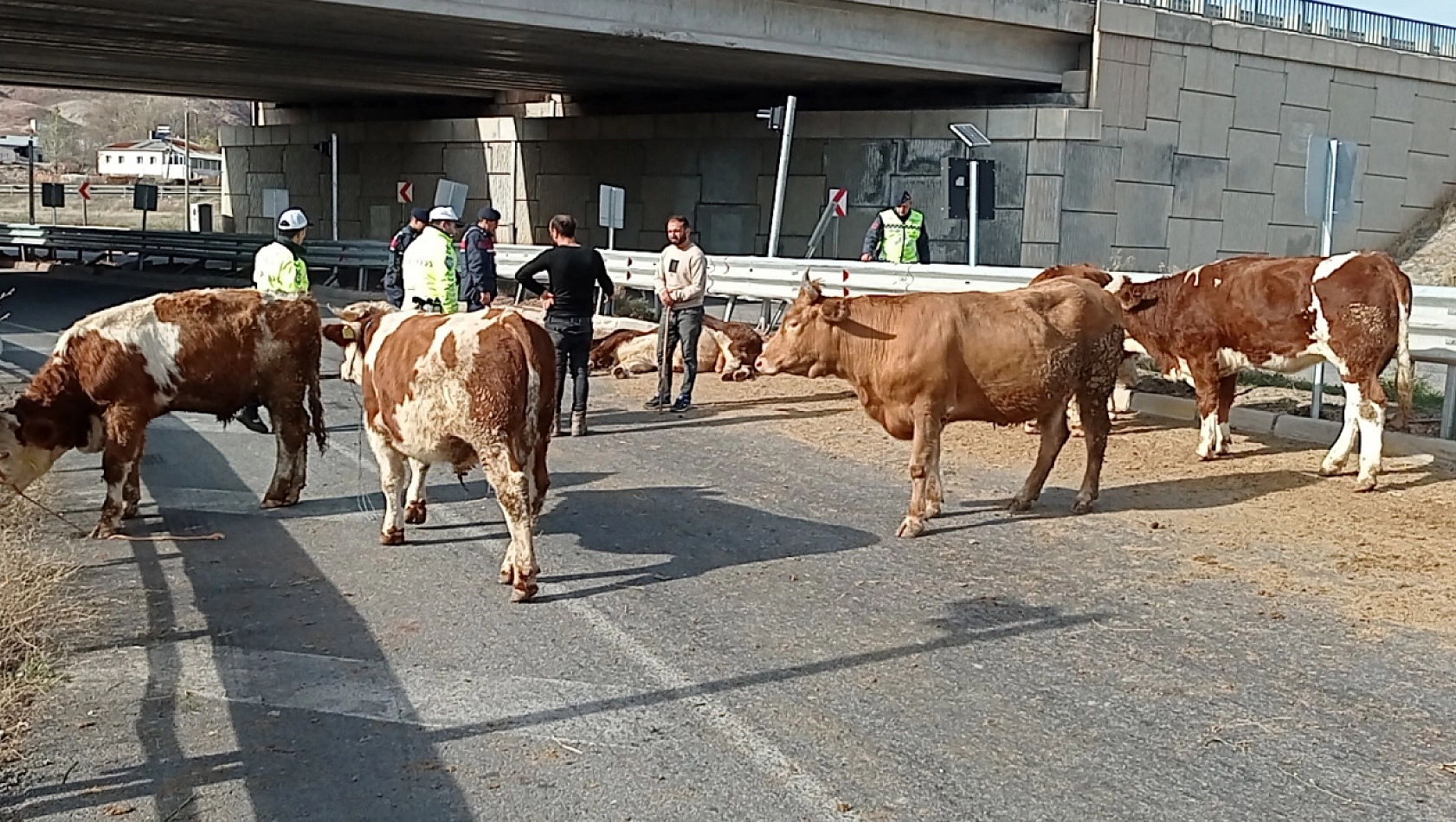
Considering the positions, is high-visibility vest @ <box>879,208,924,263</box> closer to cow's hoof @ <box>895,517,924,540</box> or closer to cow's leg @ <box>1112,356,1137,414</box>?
cow's leg @ <box>1112,356,1137,414</box>

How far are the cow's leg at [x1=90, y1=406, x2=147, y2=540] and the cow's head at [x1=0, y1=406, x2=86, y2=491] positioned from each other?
297 millimetres

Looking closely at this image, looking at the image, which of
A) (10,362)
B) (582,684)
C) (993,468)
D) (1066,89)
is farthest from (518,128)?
(582,684)

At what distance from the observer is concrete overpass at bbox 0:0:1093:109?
21.8m

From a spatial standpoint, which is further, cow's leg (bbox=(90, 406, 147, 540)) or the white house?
the white house

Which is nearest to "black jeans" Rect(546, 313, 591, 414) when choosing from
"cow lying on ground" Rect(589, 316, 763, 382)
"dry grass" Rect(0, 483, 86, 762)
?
"cow lying on ground" Rect(589, 316, 763, 382)

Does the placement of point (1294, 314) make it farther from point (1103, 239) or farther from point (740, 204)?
point (740, 204)

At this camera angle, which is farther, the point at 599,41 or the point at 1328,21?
the point at 1328,21

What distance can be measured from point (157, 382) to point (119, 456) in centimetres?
54

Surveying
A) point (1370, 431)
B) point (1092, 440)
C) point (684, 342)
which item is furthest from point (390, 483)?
point (1370, 431)

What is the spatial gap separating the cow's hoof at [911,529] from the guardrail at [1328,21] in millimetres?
18484

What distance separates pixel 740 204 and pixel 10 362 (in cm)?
1633

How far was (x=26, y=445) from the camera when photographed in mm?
9141

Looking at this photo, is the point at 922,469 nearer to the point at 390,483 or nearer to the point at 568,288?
the point at 390,483

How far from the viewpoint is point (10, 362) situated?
16.6 m
